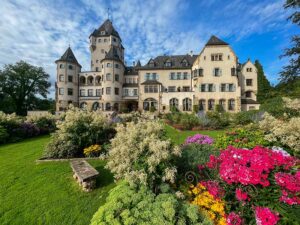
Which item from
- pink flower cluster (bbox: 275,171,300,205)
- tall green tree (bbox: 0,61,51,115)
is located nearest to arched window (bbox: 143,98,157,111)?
pink flower cluster (bbox: 275,171,300,205)

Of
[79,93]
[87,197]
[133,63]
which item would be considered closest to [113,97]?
[79,93]

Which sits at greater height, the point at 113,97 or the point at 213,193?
the point at 113,97

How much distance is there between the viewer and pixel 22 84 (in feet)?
146

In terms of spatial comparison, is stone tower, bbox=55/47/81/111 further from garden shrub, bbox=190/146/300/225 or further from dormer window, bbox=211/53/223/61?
garden shrub, bbox=190/146/300/225

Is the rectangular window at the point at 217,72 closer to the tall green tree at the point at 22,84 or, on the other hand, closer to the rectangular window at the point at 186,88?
the rectangular window at the point at 186,88

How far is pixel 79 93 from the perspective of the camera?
38500 mm

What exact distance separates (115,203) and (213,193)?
5.99 ft

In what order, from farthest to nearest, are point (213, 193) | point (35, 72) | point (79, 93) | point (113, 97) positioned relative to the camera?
point (35, 72) < point (79, 93) < point (113, 97) < point (213, 193)

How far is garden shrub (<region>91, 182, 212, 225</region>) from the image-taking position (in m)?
2.29

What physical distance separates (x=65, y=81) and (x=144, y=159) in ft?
127

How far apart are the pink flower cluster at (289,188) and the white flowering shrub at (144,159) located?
1.72 m

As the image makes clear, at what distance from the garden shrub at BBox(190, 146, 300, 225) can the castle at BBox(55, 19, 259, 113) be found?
92.4ft

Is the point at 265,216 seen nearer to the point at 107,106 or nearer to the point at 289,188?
the point at 289,188

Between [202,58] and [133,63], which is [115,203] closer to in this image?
[202,58]
